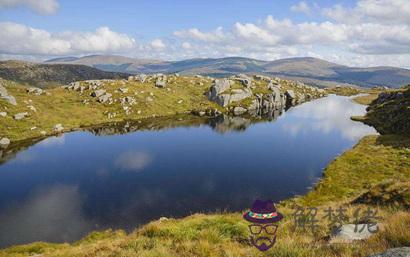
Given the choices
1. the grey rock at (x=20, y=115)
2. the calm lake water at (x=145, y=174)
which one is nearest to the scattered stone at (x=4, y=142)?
the calm lake water at (x=145, y=174)

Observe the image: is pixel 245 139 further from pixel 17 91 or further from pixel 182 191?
pixel 17 91

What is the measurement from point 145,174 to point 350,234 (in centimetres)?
5437

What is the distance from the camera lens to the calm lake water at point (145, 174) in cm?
4741

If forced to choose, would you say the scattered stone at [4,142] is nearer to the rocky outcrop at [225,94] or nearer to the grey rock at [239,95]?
the rocky outcrop at [225,94]

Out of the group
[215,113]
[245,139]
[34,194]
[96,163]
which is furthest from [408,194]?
[215,113]

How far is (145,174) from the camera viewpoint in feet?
217

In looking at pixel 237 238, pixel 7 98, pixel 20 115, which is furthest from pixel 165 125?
pixel 237 238

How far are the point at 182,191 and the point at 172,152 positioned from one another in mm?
29703

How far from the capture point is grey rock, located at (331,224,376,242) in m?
14.6

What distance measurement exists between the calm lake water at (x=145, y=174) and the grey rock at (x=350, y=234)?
33.4 meters

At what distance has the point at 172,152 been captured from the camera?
85312mm

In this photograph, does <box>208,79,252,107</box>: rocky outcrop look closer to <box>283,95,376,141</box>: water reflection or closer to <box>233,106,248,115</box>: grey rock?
<box>233,106,248,115</box>: grey rock

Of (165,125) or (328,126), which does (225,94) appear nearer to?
(165,125)

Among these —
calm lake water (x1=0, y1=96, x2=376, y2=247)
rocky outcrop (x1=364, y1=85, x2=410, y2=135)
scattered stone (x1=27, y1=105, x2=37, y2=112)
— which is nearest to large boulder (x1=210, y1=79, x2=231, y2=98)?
calm lake water (x1=0, y1=96, x2=376, y2=247)
